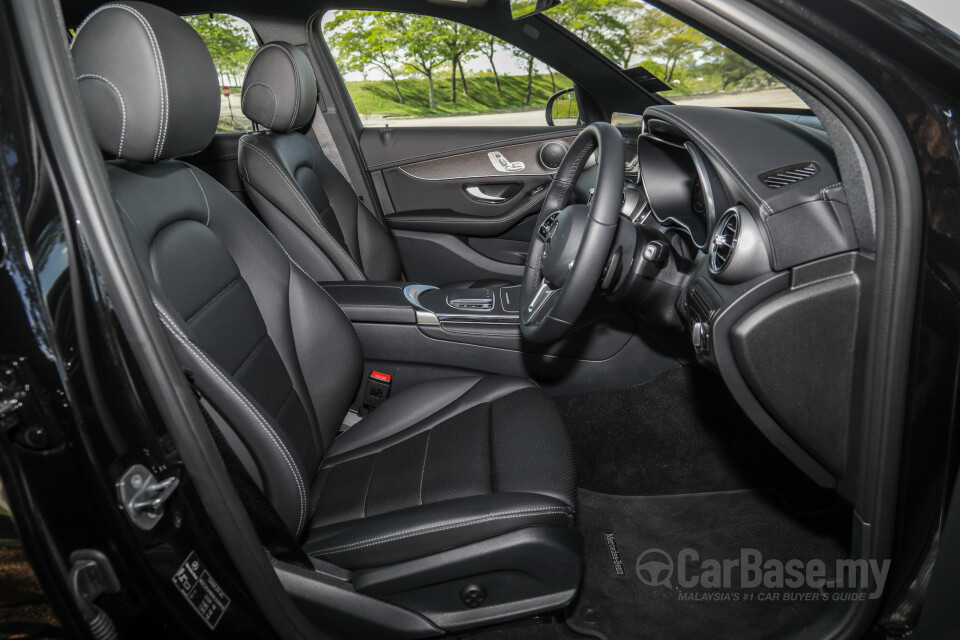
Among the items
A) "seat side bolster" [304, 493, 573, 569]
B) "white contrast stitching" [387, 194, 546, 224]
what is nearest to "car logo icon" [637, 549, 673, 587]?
"seat side bolster" [304, 493, 573, 569]

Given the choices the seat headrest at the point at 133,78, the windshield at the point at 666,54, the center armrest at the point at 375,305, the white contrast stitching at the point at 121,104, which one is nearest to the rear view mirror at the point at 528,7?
the windshield at the point at 666,54

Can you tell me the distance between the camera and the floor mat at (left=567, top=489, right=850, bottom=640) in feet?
4.85

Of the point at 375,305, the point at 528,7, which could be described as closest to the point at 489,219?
the point at 528,7

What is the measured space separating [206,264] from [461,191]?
6.21 ft

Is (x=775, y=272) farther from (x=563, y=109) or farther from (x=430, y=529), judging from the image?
(x=563, y=109)

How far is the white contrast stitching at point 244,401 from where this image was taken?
914 millimetres

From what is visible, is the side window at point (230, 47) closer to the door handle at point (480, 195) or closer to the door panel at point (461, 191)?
the door panel at point (461, 191)

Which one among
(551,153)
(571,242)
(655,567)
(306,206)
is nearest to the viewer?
(571,242)

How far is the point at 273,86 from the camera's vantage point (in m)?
2.21

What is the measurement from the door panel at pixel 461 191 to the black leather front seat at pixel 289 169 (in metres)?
0.57

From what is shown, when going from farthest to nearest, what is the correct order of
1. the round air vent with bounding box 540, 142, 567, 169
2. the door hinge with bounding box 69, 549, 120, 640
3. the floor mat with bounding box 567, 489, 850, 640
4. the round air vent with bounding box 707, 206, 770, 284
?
the round air vent with bounding box 540, 142, 567, 169
the floor mat with bounding box 567, 489, 850, 640
the round air vent with bounding box 707, 206, 770, 284
the door hinge with bounding box 69, 549, 120, 640

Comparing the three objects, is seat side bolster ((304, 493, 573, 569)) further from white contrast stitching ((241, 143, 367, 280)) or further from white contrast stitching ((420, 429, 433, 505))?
white contrast stitching ((241, 143, 367, 280))

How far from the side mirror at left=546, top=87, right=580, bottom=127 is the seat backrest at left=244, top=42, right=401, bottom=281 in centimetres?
108

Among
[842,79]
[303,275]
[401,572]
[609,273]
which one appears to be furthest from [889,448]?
[303,275]
